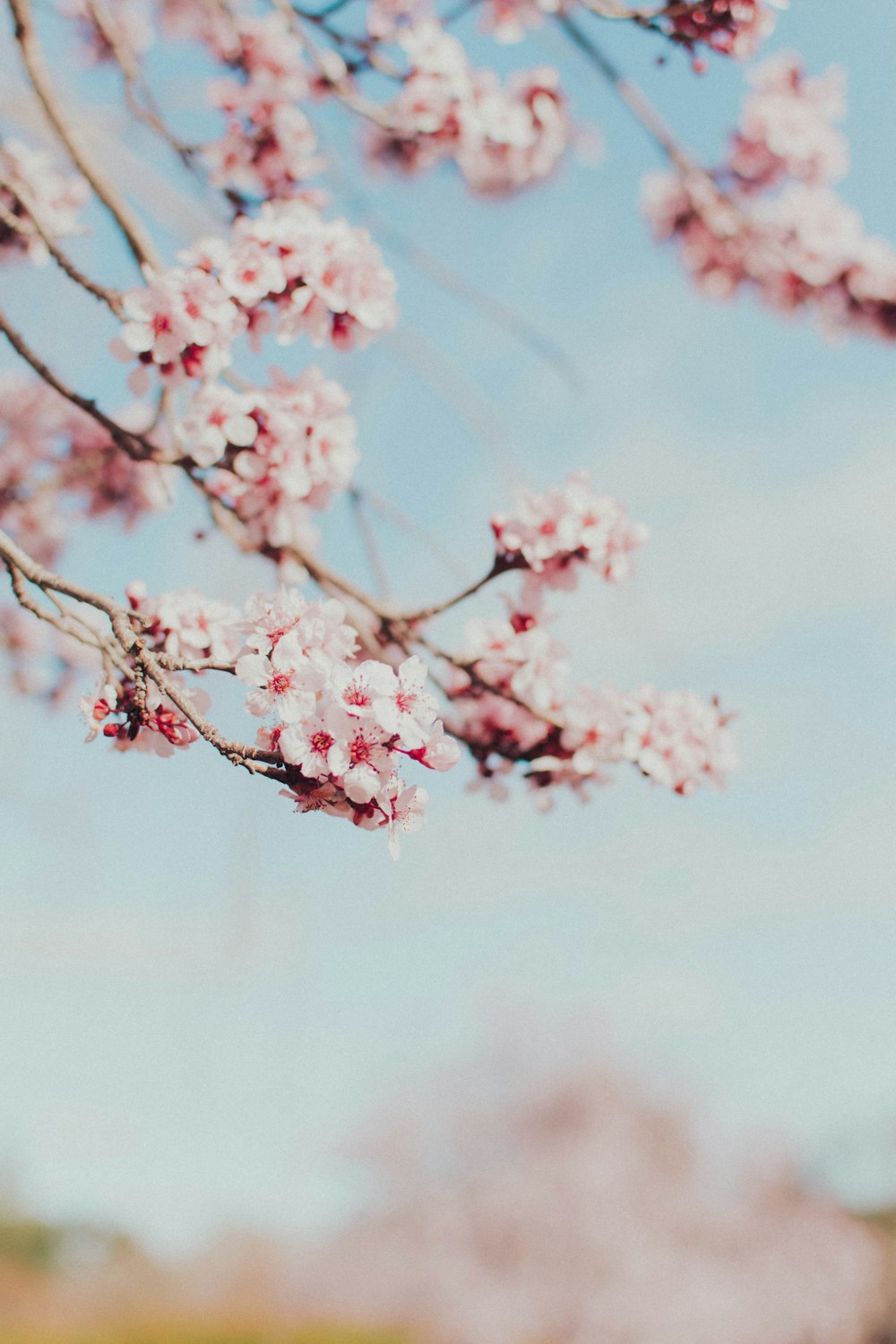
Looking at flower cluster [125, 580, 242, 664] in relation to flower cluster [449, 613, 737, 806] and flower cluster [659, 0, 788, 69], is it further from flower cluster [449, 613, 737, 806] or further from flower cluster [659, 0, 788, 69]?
flower cluster [659, 0, 788, 69]

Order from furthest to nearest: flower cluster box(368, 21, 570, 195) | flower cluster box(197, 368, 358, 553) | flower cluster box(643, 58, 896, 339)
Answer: flower cluster box(643, 58, 896, 339) < flower cluster box(368, 21, 570, 195) < flower cluster box(197, 368, 358, 553)

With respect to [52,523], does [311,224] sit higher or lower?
lower

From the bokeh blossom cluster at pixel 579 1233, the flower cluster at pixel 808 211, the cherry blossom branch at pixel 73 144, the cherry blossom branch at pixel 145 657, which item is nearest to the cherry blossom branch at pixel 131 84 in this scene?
the cherry blossom branch at pixel 73 144

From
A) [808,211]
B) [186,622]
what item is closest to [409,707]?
[186,622]

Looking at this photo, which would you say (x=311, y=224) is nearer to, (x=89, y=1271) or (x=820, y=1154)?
(x=820, y=1154)

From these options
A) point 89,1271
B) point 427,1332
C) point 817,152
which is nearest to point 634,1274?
point 427,1332

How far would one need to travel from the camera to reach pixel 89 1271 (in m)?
49.0

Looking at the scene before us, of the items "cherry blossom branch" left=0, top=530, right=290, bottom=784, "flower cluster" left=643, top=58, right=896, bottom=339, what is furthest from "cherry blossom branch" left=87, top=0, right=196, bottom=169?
"flower cluster" left=643, top=58, right=896, bottom=339

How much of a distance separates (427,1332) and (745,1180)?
7781mm

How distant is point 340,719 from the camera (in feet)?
5.14

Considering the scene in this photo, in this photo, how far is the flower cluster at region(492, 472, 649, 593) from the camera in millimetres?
2418

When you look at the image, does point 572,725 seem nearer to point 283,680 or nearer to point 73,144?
point 283,680

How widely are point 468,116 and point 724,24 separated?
1.13 m

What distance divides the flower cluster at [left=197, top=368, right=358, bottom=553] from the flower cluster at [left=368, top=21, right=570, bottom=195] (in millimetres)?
1137
